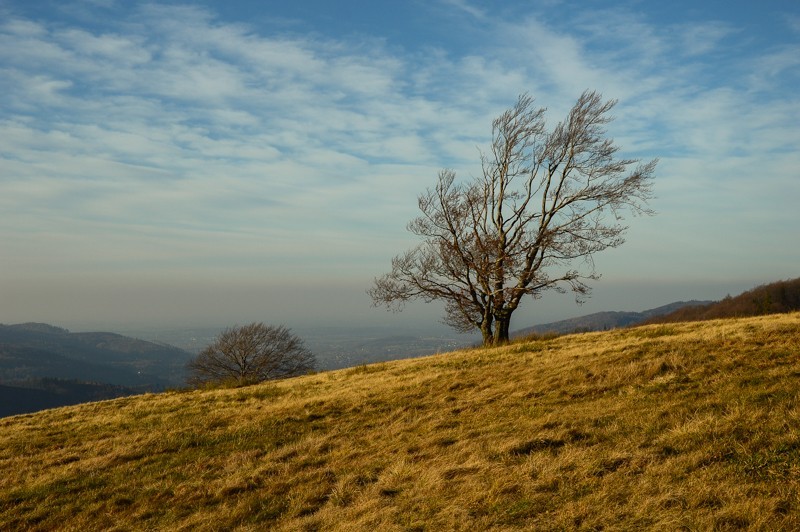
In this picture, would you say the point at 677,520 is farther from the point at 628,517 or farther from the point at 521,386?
the point at 521,386

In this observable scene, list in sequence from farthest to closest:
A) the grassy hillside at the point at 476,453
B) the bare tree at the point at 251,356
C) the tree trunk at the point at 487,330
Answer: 1. the bare tree at the point at 251,356
2. the tree trunk at the point at 487,330
3. the grassy hillside at the point at 476,453

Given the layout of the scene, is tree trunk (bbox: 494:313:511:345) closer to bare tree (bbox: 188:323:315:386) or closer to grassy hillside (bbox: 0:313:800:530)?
grassy hillside (bbox: 0:313:800:530)

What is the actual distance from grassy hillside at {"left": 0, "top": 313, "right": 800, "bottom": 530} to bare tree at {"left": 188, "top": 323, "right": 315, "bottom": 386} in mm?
35984

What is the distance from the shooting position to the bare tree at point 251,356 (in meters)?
51.8

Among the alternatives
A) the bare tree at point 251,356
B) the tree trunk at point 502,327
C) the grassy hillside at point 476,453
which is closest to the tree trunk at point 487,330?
the tree trunk at point 502,327

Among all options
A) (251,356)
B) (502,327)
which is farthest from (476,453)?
(251,356)

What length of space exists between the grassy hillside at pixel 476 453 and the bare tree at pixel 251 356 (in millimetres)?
35984

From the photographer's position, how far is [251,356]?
53625mm

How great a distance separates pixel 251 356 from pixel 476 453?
160 ft

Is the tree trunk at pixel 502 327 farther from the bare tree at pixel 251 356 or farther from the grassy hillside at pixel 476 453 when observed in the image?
the bare tree at pixel 251 356

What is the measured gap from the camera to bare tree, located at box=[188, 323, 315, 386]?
51.8 meters

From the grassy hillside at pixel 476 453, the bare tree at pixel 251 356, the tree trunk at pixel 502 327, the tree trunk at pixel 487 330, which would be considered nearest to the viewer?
the grassy hillside at pixel 476 453

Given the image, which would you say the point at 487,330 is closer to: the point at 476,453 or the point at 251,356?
the point at 476,453

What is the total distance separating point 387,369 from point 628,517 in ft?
49.8
